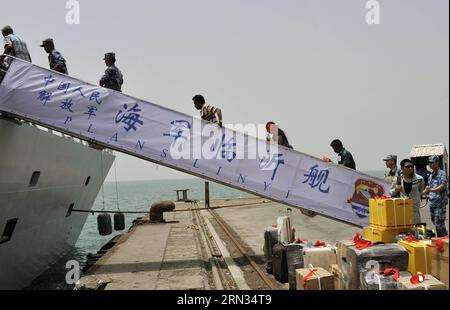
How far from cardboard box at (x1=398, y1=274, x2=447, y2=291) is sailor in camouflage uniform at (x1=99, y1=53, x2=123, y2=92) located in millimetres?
8324

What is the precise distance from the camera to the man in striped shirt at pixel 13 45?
1017 centimetres

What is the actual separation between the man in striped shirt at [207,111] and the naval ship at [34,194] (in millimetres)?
4788

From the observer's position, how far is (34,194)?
12469 millimetres

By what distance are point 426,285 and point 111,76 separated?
28.4 ft

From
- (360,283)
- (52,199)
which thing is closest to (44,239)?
(52,199)

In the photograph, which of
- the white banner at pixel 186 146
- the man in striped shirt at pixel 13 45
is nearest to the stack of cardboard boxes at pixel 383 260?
the white banner at pixel 186 146

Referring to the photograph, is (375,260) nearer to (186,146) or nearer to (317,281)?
(317,281)

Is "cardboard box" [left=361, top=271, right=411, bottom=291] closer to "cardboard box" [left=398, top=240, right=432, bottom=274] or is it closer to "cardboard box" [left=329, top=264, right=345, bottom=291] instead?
"cardboard box" [left=398, top=240, right=432, bottom=274]

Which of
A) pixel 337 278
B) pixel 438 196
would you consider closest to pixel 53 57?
pixel 337 278

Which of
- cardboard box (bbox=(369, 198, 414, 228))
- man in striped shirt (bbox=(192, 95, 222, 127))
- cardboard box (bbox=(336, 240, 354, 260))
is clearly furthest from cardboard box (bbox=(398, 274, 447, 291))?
man in striped shirt (bbox=(192, 95, 222, 127))

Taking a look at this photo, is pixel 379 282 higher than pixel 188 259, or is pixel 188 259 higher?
pixel 379 282

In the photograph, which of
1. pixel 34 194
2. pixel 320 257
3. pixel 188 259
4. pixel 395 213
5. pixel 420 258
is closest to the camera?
pixel 420 258
